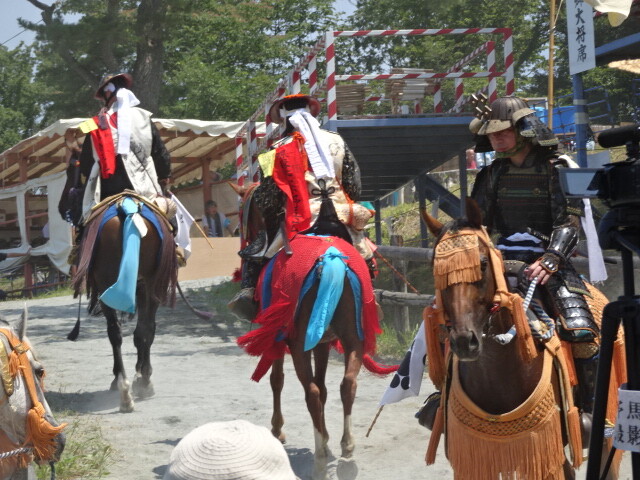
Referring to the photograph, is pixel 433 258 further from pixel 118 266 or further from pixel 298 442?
pixel 118 266

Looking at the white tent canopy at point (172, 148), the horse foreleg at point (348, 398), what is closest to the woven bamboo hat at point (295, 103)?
the horse foreleg at point (348, 398)

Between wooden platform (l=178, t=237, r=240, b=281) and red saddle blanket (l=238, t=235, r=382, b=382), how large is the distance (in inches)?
450

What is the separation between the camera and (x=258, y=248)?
258 inches

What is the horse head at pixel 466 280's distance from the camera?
3879 mm

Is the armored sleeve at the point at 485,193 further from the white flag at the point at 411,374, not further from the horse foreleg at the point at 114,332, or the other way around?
the horse foreleg at the point at 114,332

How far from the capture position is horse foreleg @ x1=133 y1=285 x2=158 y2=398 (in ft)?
26.8

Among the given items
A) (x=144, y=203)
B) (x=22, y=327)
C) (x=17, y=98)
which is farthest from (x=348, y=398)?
(x=17, y=98)

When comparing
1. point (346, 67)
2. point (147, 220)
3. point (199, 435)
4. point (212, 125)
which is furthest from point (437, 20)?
point (199, 435)

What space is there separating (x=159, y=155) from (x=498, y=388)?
5.06 metres

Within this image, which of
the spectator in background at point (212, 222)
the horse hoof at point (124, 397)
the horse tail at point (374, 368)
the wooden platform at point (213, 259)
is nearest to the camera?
the horse tail at point (374, 368)

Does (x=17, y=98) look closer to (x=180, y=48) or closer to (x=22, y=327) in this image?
(x=180, y=48)

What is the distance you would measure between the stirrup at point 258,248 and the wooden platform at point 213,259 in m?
11.0

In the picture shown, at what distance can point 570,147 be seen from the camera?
737 inches

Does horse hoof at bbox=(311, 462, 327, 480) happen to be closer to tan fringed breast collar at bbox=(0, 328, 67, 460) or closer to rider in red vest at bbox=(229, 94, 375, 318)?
rider in red vest at bbox=(229, 94, 375, 318)
